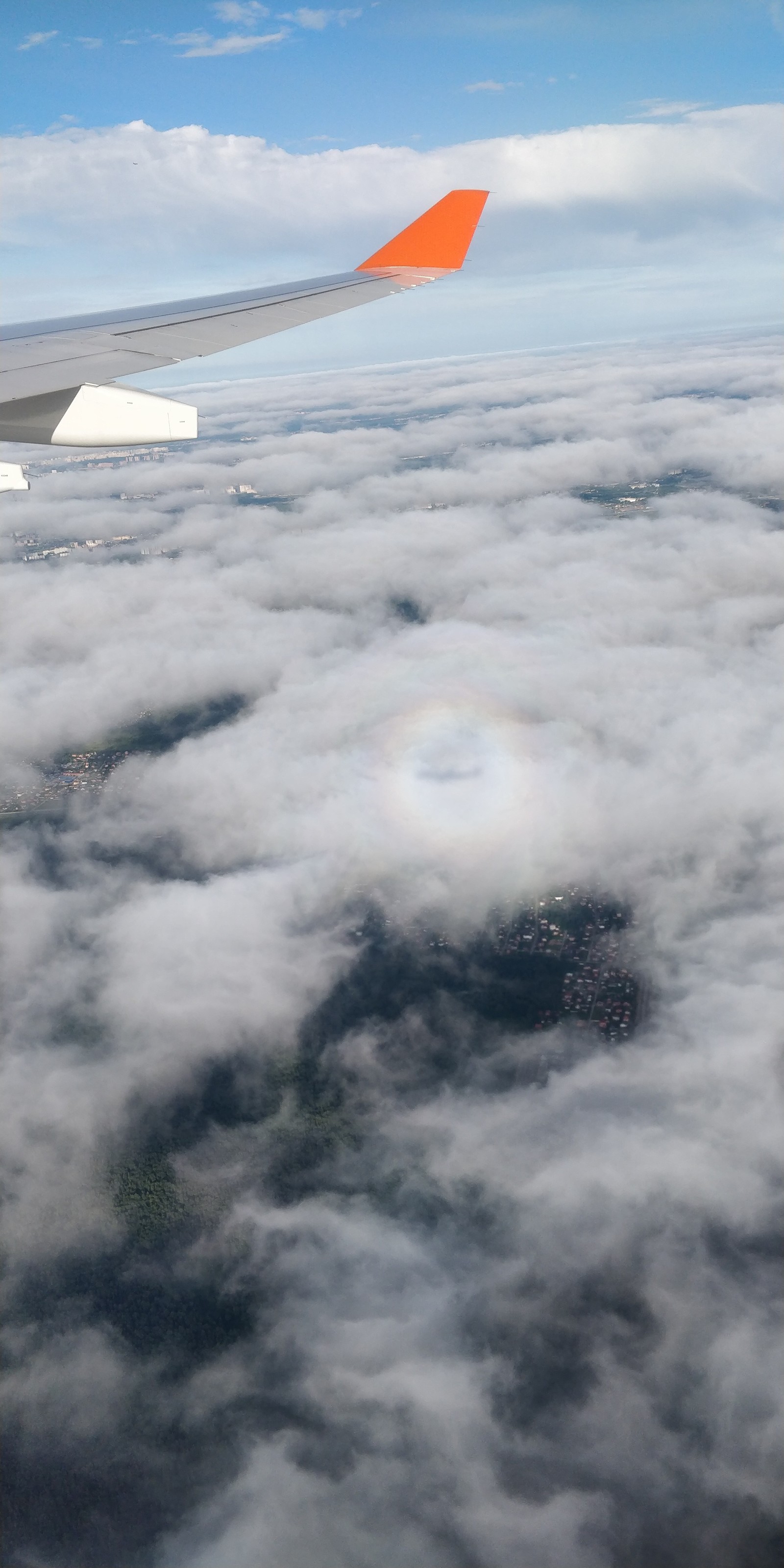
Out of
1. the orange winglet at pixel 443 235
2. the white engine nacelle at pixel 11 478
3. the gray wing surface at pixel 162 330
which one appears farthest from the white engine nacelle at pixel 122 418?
the orange winglet at pixel 443 235

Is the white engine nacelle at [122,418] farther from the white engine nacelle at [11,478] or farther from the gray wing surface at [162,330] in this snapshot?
the white engine nacelle at [11,478]

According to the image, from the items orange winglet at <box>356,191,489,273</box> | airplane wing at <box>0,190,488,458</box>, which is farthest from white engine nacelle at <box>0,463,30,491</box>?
orange winglet at <box>356,191,489,273</box>

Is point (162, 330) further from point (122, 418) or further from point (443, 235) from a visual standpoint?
point (443, 235)

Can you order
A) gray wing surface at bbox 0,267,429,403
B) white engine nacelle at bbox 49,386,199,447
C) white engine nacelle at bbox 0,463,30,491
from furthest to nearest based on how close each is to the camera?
gray wing surface at bbox 0,267,429,403 < white engine nacelle at bbox 49,386,199,447 < white engine nacelle at bbox 0,463,30,491

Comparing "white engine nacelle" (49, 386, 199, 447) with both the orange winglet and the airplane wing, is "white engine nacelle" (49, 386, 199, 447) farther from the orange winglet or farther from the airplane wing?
the orange winglet

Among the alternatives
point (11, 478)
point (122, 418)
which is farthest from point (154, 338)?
point (11, 478)

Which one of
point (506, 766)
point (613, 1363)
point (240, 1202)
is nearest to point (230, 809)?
point (506, 766)
